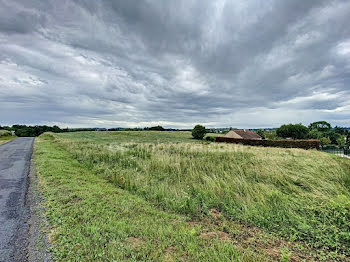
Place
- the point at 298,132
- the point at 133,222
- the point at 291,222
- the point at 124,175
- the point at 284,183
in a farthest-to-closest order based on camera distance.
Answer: the point at 298,132
the point at 124,175
the point at 284,183
the point at 291,222
the point at 133,222

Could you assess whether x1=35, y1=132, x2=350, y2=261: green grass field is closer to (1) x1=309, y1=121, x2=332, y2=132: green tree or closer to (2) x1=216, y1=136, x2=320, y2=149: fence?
(2) x1=216, y1=136, x2=320, y2=149: fence

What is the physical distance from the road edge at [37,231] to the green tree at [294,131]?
8625 cm

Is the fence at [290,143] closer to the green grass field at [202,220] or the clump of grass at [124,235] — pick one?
the green grass field at [202,220]

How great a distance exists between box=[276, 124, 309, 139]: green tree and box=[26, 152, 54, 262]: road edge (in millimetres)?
86249

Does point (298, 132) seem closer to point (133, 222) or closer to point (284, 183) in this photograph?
point (284, 183)

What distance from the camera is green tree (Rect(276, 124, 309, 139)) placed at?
67938mm

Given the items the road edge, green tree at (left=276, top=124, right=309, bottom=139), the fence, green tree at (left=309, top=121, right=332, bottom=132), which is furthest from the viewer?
green tree at (left=309, top=121, right=332, bottom=132)

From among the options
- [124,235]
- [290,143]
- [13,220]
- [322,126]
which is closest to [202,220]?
[124,235]

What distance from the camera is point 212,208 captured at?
4.11 meters

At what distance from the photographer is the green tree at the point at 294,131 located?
67.9 metres

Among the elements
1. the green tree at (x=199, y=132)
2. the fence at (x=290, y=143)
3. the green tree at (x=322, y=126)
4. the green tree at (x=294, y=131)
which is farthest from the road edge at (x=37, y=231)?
the green tree at (x=322, y=126)

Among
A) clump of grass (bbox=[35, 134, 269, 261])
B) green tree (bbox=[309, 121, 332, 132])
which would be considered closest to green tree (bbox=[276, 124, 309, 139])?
green tree (bbox=[309, 121, 332, 132])

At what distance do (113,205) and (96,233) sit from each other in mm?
1196

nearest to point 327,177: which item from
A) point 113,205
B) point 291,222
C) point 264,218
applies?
point 291,222
